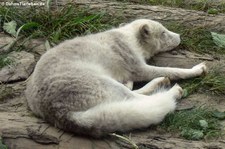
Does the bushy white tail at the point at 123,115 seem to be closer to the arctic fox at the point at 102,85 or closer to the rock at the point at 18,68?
the arctic fox at the point at 102,85

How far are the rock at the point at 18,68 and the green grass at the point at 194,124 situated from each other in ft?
5.80

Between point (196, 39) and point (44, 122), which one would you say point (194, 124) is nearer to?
point (44, 122)

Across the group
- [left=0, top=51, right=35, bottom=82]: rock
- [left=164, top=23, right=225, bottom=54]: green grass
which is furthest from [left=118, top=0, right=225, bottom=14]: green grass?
[left=0, top=51, right=35, bottom=82]: rock

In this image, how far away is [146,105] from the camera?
4.16 meters

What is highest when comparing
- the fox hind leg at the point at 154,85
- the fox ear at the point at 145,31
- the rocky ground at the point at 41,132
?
the fox ear at the point at 145,31

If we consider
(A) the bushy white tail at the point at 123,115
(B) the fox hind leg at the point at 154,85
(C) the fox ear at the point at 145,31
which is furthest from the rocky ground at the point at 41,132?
(C) the fox ear at the point at 145,31

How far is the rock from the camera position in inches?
206

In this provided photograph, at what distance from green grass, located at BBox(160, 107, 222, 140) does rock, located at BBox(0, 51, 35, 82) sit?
177cm

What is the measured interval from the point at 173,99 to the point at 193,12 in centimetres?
227

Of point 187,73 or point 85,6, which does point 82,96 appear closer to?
point 187,73

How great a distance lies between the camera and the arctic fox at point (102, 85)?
157 inches

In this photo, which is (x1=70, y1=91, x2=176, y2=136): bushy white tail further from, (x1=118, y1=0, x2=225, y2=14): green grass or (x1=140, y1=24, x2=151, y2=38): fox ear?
(x1=118, y1=0, x2=225, y2=14): green grass

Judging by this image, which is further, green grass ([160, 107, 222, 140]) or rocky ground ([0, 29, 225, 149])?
green grass ([160, 107, 222, 140])

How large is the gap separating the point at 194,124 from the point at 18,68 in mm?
2078
